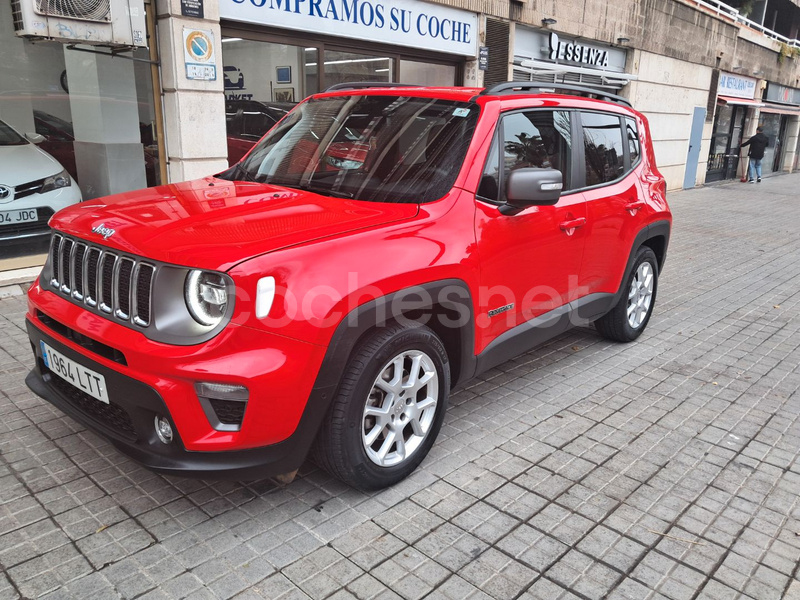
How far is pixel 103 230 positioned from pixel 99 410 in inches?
30.0

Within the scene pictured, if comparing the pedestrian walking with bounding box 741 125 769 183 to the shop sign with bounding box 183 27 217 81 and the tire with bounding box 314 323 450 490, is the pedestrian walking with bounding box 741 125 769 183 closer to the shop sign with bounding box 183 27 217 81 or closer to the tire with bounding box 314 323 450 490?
the shop sign with bounding box 183 27 217 81

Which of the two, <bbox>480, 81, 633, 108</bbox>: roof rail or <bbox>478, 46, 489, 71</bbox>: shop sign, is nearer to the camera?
<bbox>480, 81, 633, 108</bbox>: roof rail

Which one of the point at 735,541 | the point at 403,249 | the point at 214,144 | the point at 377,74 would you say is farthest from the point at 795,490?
the point at 377,74

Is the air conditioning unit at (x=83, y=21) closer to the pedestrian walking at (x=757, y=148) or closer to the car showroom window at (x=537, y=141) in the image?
the car showroom window at (x=537, y=141)

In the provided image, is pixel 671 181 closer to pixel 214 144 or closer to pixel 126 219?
pixel 214 144

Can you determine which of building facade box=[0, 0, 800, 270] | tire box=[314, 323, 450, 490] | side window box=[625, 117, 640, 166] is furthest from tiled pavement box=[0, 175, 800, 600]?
building facade box=[0, 0, 800, 270]

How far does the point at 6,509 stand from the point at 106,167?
5.44 metres

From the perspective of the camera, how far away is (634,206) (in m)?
4.65

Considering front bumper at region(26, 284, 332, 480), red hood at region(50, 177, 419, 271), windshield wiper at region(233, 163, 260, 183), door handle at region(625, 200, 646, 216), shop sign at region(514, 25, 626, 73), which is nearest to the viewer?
front bumper at region(26, 284, 332, 480)

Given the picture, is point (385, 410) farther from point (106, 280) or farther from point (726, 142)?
point (726, 142)

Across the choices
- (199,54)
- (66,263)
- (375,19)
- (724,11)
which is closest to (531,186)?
(66,263)

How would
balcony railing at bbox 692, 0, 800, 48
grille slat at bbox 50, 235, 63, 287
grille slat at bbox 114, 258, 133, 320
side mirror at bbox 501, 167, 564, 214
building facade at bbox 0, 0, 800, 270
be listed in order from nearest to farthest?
grille slat at bbox 114, 258, 133, 320 < grille slat at bbox 50, 235, 63, 287 < side mirror at bbox 501, 167, 564, 214 < building facade at bbox 0, 0, 800, 270 < balcony railing at bbox 692, 0, 800, 48

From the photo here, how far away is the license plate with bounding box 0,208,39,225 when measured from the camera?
623 cm

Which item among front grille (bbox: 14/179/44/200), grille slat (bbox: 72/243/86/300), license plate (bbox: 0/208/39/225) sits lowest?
license plate (bbox: 0/208/39/225)
